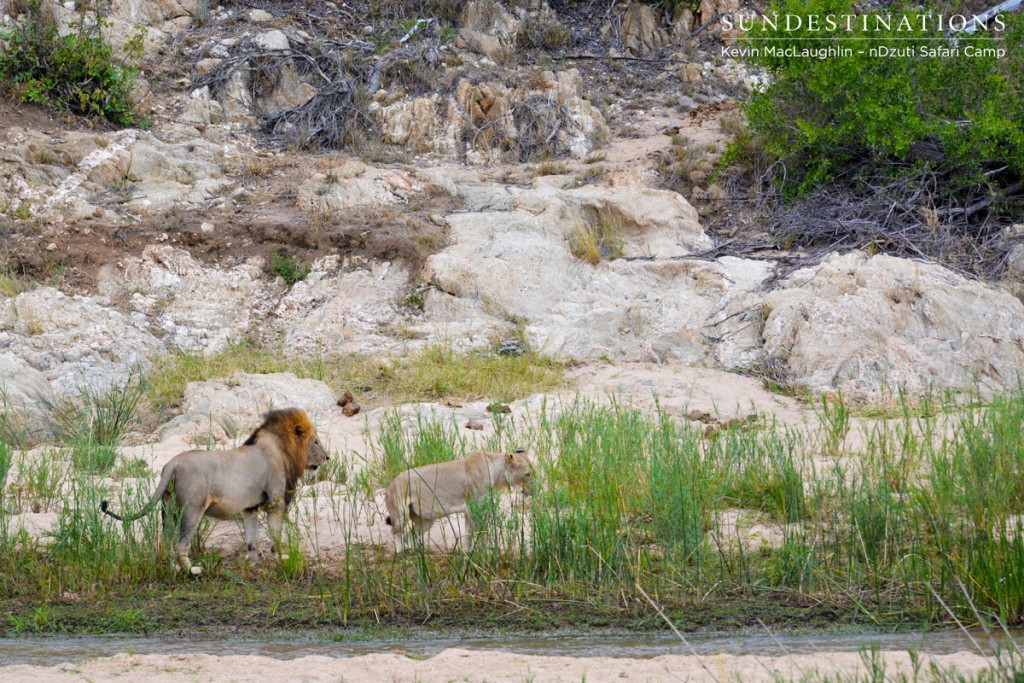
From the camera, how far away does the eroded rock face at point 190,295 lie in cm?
1187

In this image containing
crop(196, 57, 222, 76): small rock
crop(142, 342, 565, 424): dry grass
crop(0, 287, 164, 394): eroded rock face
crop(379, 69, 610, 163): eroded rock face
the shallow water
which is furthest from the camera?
crop(196, 57, 222, 76): small rock

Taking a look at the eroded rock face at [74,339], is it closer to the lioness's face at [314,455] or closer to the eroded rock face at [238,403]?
the eroded rock face at [238,403]

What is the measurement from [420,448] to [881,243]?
767cm

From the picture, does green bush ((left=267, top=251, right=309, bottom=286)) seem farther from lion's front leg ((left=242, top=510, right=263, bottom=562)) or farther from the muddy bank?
the muddy bank

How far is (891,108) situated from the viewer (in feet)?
42.9

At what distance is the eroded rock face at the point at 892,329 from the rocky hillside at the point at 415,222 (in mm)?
25

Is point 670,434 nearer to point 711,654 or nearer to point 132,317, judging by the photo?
point 711,654

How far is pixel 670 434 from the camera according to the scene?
287 inches

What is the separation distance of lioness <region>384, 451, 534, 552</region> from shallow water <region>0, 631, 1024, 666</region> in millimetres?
1002

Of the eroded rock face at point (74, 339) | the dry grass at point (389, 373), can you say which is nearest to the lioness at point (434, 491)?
the dry grass at point (389, 373)

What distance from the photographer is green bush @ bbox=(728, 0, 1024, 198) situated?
43.1ft

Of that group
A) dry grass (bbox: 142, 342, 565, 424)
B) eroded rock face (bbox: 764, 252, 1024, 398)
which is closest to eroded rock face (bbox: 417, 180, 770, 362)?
eroded rock face (bbox: 764, 252, 1024, 398)

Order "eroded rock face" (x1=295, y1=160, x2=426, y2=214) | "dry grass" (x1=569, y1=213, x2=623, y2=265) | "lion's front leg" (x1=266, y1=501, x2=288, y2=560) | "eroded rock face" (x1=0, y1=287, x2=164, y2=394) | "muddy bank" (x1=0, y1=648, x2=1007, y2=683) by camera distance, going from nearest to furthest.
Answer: "muddy bank" (x1=0, y1=648, x2=1007, y2=683) → "lion's front leg" (x1=266, y1=501, x2=288, y2=560) → "eroded rock face" (x1=0, y1=287, x2=164, y2=394) → "dry grass" (x1=569, y1=213, x2=623, y2=265) → "eroded rock face" (x1=295, y1=160, x2=426, y2=214)

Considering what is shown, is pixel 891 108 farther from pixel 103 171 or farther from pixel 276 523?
pixel 276 523
